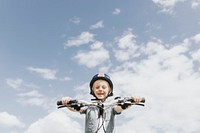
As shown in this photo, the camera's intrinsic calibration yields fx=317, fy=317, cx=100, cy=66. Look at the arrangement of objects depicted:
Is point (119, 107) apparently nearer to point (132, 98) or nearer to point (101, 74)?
point (132, 98)

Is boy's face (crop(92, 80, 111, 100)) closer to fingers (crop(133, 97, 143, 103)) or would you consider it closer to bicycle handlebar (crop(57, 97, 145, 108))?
bicycle handlebar (crop(57, 97, 145, 108))

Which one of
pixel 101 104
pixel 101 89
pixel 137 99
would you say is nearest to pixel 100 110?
pixel 101 104

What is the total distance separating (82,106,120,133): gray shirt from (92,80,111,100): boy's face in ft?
1.17

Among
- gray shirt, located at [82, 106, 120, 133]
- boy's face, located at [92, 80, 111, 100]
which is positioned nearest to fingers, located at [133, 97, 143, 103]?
gray shirt, located at [82, 106, 120, 133]

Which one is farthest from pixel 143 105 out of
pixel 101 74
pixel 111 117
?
pixel 101 74

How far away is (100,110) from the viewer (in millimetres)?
6969

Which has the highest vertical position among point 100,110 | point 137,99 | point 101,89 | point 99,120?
point 101,89

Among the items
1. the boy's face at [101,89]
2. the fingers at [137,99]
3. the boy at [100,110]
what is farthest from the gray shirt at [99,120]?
the fingers at [137,99]

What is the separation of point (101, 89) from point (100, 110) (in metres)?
0.55

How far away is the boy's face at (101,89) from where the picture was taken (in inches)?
287

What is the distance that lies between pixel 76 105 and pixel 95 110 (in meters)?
0.44

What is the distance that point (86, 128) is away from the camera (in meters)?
6.85

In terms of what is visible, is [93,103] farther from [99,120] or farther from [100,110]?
[99,120]

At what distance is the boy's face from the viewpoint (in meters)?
7.28
